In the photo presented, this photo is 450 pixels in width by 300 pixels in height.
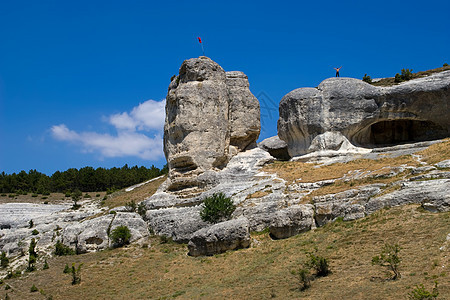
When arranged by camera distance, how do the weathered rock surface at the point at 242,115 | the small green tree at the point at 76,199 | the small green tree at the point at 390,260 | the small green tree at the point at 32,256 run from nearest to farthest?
1. the small green tree at the point at 390,260
2. the small green tree at the point at 32,256
3. the weathered rock surface at the point at 242,115
4. the small green tree at the point at 76,199

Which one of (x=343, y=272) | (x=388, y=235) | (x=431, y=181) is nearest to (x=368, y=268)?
(x=343, y=272)

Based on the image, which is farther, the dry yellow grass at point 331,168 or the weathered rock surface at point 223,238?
the dry yellow grass at point 331,168

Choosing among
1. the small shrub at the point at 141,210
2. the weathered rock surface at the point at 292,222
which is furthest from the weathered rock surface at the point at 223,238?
the small shrub at the point at 141,210

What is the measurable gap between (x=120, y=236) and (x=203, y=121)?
12346mm

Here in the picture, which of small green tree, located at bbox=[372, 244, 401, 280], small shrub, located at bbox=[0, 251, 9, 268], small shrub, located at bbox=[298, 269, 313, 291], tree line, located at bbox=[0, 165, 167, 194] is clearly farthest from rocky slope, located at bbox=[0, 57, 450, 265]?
tree line, located at bbox=[0, 165, 167, 194]

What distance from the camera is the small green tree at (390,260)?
18.9m

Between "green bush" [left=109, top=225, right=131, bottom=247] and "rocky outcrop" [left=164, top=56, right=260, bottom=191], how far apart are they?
7.60 m

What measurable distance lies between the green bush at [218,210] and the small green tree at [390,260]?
12.3m

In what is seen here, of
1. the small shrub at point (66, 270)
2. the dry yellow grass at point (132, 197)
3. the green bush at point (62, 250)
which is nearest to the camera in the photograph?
the small shrub at point (66, 270)

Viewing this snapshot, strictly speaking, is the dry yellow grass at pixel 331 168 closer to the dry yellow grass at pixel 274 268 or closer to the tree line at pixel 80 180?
the dry yellow grass at pixel 274 268

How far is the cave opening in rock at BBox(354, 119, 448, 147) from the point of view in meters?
44.4

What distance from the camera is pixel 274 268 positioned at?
A: 24.3 m

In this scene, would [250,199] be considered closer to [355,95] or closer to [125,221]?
[125,221]

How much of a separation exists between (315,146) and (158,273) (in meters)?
19.4
